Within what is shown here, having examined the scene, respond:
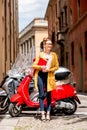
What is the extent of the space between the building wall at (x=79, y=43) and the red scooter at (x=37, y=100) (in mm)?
17989

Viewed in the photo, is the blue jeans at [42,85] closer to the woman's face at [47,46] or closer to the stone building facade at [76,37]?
the woman's face at [47,46]

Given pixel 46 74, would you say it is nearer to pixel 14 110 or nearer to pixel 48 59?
pixel 48 59

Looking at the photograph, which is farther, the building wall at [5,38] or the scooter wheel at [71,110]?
the building wall at [5,38]

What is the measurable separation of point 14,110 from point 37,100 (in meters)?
0.62

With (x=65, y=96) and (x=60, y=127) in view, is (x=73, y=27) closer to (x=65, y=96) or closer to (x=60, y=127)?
(x=65, y=96)

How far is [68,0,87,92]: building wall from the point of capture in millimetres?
30531

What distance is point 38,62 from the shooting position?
10859 mm

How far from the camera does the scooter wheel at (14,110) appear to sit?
11.4 metres

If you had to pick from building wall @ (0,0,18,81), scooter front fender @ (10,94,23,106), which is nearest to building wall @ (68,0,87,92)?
building wall @ (0,0,18,81)

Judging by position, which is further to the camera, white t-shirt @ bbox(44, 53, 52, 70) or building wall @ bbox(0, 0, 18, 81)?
building wall @ bbox(0, 0, 18, 81)

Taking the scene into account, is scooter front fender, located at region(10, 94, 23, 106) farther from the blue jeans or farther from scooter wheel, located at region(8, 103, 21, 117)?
the blue jeans

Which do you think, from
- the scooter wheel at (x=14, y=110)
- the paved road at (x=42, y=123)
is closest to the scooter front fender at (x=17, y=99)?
A: the scooter wheel at (x=14, y=110)

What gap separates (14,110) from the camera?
454 inches

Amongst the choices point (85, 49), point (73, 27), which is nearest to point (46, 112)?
point (85, 49)
